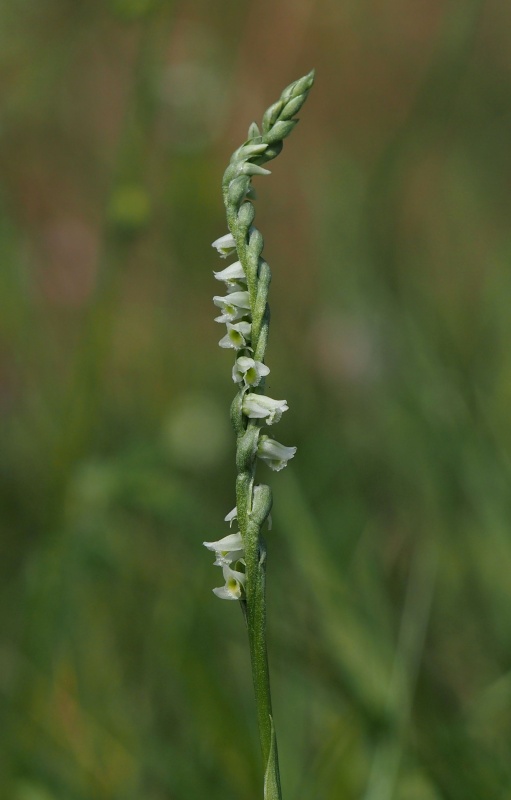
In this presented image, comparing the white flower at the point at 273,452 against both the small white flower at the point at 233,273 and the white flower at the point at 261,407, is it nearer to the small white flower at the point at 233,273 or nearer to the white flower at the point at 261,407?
the white flower at the point at 261,407

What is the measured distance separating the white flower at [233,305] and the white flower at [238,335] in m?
0.01

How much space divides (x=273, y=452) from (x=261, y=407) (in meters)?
0.06

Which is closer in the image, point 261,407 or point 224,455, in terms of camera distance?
point 261,407

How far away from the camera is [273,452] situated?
125 cm

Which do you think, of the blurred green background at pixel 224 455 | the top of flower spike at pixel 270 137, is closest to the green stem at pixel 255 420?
the top of flower spike at pixel 270 137

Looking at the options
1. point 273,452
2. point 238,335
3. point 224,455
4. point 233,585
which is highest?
point 224,455

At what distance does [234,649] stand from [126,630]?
0.36 metres

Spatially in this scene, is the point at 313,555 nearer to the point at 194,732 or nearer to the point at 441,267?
the point at 194,732

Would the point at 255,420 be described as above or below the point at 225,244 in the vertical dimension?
below

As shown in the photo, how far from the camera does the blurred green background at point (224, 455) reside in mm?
2062

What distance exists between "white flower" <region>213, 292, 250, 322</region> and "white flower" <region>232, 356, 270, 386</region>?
0.22 ft

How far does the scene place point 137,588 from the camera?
2.92m

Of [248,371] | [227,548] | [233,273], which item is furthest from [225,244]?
[227,548]

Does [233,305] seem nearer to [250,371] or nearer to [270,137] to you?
[250,371]
